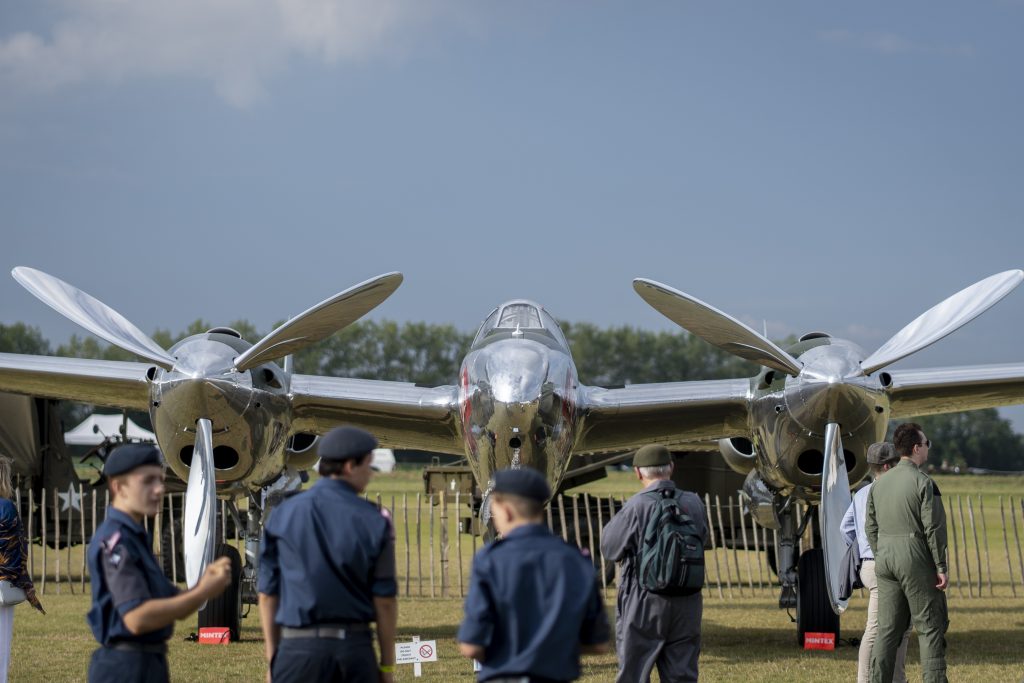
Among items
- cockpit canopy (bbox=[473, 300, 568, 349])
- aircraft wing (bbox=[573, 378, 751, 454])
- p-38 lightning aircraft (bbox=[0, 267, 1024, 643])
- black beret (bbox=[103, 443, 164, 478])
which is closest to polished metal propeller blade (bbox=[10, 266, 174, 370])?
p-38 lightning aircraft (bbox=[0, 267, 1024, 643])

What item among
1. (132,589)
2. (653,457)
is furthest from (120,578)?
(653,457)

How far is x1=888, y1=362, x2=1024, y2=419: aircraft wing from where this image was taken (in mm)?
10117

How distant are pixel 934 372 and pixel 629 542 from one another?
5730 millimetres

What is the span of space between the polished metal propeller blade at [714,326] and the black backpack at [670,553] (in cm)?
424

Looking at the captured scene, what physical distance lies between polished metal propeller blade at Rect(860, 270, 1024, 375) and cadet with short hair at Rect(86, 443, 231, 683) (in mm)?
7450

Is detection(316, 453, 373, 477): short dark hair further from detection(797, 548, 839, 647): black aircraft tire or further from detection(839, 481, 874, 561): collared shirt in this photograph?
detection(797, 548, 839, 647): black aircraft tire

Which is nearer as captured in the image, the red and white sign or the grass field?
the grass field

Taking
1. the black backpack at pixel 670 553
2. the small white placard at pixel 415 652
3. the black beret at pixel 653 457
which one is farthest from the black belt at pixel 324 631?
the small white placard at pixel 415 652

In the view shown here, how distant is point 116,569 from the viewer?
12.3 feet

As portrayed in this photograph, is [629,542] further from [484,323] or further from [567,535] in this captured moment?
[567,535]

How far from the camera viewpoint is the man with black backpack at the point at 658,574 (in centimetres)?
560

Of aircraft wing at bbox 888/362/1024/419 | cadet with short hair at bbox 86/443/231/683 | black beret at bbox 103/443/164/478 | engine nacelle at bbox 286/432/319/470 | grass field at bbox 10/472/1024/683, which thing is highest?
aircraft wing at bbox 888/362/1024/419

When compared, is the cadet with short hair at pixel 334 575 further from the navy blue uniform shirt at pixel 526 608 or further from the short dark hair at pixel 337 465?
the navy blue uniform shirt at pixel 526 608

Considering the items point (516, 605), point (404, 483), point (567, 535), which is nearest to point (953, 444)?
point (404, 483)
